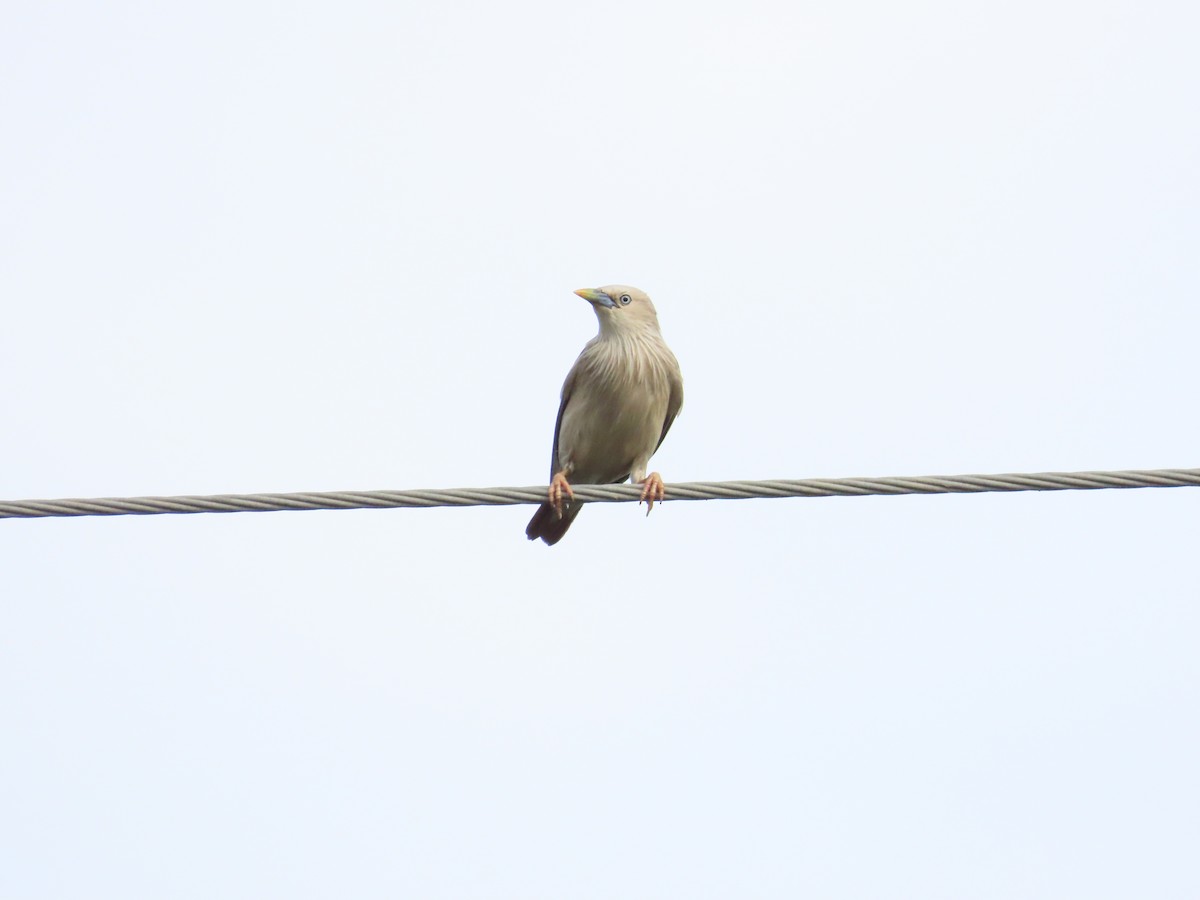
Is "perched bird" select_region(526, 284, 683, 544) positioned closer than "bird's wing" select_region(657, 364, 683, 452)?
Yes

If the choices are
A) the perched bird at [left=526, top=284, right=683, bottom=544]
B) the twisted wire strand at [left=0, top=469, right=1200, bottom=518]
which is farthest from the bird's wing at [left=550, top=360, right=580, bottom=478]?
the twisted wire strand at [left=0, top=469, right=1200, bottom=518]

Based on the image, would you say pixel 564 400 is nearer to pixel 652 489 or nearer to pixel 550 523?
pixel 550 523

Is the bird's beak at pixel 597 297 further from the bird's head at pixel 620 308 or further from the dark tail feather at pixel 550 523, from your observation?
the dark tail feather at pixel 550 523

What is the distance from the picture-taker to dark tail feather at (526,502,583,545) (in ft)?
24.9

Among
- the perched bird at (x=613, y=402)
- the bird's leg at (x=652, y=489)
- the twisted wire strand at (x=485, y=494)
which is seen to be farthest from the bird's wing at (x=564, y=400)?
the twisted wire strand at (x=485, y=494)

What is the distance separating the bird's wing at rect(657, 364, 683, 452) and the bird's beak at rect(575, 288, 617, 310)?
42 cm

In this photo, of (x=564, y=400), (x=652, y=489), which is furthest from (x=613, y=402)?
(x=652, y=489)

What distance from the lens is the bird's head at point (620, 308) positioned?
770 cm

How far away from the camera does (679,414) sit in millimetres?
7863

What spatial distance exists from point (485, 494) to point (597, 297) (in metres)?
2.76

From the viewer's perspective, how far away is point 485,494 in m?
5.16

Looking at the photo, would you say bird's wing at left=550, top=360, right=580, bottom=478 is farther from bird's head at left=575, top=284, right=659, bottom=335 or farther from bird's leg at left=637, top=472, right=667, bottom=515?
bird's leg at left=637, top=472, right=667, bottom=515

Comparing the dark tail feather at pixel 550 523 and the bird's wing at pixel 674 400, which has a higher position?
the bird's wing at pixel 674 400

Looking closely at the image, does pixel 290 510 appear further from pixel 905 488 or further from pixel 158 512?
pixel 905 488
